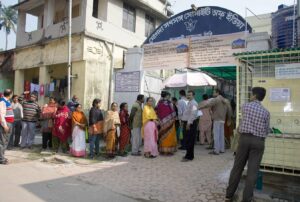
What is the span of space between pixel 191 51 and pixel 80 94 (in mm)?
5772

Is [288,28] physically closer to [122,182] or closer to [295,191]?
[295,191]

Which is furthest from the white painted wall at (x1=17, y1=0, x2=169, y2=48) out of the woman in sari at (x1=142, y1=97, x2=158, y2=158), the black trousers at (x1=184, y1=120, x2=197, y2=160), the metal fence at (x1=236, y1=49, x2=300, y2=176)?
the metal fence at (x1=236, y1=49, x2=300, y2=176)

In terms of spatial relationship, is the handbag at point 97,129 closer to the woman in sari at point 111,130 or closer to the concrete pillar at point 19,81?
the woman in sari at point 111,130

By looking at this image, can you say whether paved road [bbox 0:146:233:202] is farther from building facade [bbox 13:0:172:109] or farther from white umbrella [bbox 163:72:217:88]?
building facade [bbox 13:0:172:109]

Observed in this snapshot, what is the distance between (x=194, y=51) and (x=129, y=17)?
777 cm

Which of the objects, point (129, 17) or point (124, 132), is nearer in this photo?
point (124, 132)

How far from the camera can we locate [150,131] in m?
8.25

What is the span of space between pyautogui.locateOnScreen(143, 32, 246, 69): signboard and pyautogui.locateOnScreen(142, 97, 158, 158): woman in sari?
179cm

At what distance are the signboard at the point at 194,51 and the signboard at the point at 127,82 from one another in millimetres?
502

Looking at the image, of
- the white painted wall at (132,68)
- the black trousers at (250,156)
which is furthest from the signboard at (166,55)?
the black trousers at (250,156)

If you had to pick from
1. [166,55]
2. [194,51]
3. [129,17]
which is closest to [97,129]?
[166,55]

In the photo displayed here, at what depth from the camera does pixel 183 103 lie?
932 cm

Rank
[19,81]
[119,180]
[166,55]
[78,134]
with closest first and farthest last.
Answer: [119,180]
[78,134]
[166,55]
[19,81]

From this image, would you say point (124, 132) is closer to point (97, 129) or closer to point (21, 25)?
point (97, 129)
